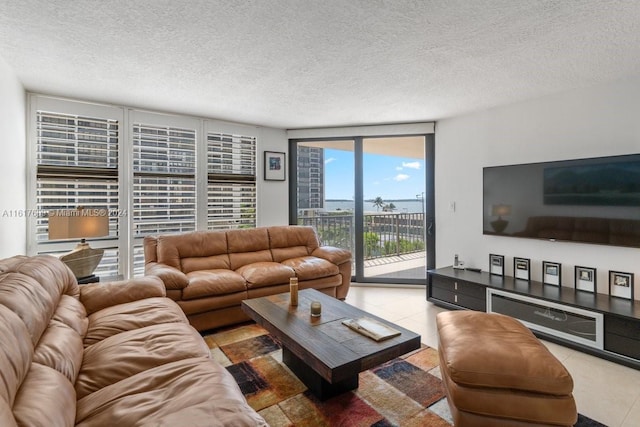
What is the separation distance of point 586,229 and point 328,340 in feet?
8.83

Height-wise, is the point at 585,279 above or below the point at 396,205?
below

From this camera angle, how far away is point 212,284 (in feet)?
9.77

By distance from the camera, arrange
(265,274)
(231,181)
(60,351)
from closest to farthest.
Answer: (60,351) → (265,274) → (231,181)

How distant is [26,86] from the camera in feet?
9.86

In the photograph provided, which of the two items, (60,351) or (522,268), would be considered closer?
(60,351)

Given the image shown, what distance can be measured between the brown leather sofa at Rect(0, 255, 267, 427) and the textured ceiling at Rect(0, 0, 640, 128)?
151 centimetres

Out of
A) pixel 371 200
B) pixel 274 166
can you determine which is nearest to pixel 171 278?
pixel 274 166

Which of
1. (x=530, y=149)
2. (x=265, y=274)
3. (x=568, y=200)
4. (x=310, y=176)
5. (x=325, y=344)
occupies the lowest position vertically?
(x=325, y=344)

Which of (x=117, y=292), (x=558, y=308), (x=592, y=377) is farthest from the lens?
(x=558, y=308)

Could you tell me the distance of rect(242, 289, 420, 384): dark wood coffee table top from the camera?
1600mm

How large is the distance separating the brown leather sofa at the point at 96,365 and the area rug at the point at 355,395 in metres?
0.56

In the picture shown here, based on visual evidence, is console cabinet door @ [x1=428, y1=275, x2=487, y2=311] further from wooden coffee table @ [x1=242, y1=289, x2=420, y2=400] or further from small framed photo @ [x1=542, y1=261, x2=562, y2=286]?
wooden coffee table @ [x1=242, y1=289, x2=420, y2=400]

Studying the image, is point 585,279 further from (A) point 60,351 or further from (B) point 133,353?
(A) point 60,351

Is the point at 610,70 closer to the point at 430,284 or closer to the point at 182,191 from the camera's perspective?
the point at 430,284
